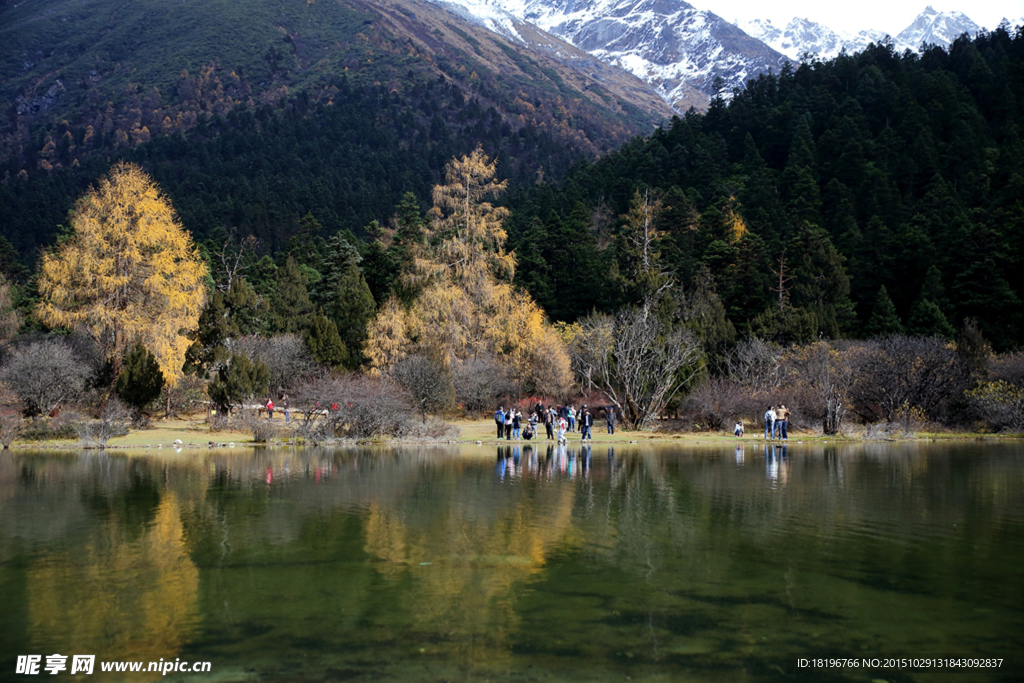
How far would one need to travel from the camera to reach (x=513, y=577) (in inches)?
380

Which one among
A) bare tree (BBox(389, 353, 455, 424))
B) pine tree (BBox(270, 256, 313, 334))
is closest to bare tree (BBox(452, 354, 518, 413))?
bare tree (BBox(389, 353, 455, 424))

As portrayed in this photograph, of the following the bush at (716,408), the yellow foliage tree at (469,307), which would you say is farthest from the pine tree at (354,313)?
the bush at (716,408)

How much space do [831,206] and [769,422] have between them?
52734mm

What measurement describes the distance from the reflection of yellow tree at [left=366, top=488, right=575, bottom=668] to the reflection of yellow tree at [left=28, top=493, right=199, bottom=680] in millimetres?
2302

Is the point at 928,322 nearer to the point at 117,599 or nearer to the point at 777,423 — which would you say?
the point at 777,423

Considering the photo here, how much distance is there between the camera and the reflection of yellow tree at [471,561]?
25.4 ft

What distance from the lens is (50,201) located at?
132 m

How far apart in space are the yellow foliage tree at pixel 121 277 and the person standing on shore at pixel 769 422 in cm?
2515

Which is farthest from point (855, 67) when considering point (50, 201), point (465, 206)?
point (50, 201)

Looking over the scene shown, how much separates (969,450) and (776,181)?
61.9 m

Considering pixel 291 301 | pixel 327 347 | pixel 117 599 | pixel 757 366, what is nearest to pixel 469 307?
pixel 327 347

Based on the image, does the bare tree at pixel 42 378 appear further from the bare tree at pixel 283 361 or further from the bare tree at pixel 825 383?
the bare tree at pixel 825 383

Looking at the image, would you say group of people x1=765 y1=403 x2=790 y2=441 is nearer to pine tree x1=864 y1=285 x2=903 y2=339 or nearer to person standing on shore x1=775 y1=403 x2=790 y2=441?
person standing on shore x1=775 y1=403 x2=790 y2=441

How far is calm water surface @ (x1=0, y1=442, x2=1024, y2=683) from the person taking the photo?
23.6 ft
